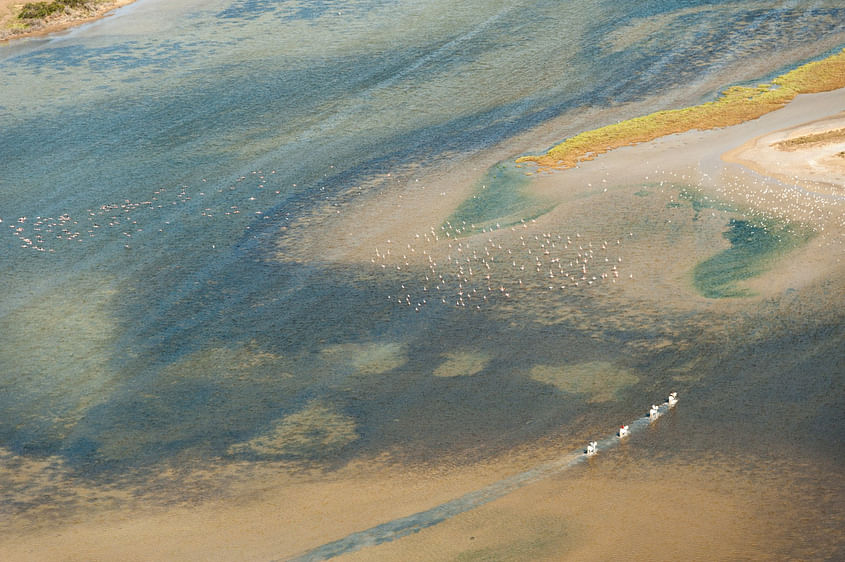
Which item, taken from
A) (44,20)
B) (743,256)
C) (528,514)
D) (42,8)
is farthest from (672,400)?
(42,8)

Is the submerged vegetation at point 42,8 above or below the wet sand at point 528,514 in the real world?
above

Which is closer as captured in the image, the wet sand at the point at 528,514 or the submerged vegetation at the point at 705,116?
the wet sand at the point at 528,514

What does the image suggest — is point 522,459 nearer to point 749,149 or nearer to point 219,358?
point 219,358

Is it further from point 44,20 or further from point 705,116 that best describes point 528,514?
point 44,20

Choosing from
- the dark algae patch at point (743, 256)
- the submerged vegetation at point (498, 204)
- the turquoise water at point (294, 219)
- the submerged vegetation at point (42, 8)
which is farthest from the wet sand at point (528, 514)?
the submerged vegetation at point (42, 8)

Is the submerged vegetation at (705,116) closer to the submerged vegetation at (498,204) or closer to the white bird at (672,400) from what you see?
the submerged vegetation at (498,204)

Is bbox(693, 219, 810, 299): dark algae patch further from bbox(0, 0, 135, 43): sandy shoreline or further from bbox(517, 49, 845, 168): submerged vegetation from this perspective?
bbox(0, 0, 135, 43): sandy shoreline
